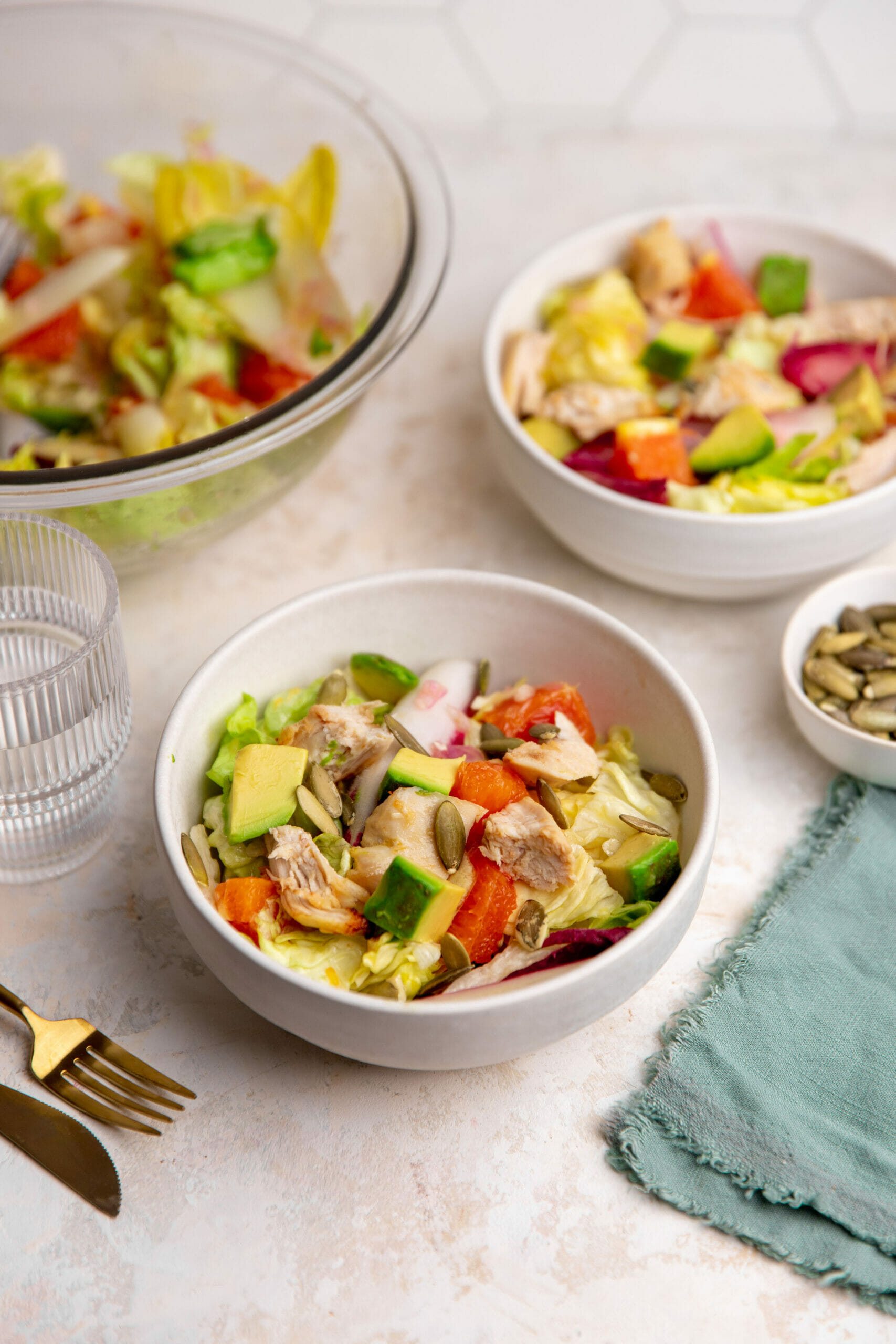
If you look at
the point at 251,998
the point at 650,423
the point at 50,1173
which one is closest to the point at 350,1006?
the point at 251,998

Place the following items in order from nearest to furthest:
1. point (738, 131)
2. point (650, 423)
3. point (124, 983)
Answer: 1. point (124, 983)
2. point (650, 423)
3. point (738, 131)

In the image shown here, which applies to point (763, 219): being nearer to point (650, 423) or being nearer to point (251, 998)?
point (650, 423)

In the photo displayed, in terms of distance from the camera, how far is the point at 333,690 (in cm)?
147

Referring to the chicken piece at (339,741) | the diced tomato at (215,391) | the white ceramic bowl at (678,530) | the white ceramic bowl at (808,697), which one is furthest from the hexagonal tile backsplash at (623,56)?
the chicken piece at (339,741)

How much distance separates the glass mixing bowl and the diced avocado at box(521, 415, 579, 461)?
25 centimetres

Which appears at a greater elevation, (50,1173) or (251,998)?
(251,998)

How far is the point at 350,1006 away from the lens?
→ 107 centimetres

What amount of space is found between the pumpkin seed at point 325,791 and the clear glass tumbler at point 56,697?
236 mm

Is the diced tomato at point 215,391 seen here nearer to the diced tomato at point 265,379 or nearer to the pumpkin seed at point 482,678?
the diced tomato at point 265,379

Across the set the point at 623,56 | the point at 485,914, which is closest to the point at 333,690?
the point at 485,914

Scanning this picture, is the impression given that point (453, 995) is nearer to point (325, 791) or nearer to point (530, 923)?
point (530, 923)

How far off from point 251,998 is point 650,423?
3.28ft

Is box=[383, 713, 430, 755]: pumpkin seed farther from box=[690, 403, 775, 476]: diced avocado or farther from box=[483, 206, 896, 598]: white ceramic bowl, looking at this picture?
box=[690, 403, 775, 476]: diced avocado

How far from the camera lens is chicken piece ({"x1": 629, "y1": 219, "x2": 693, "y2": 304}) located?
1.98 meters
